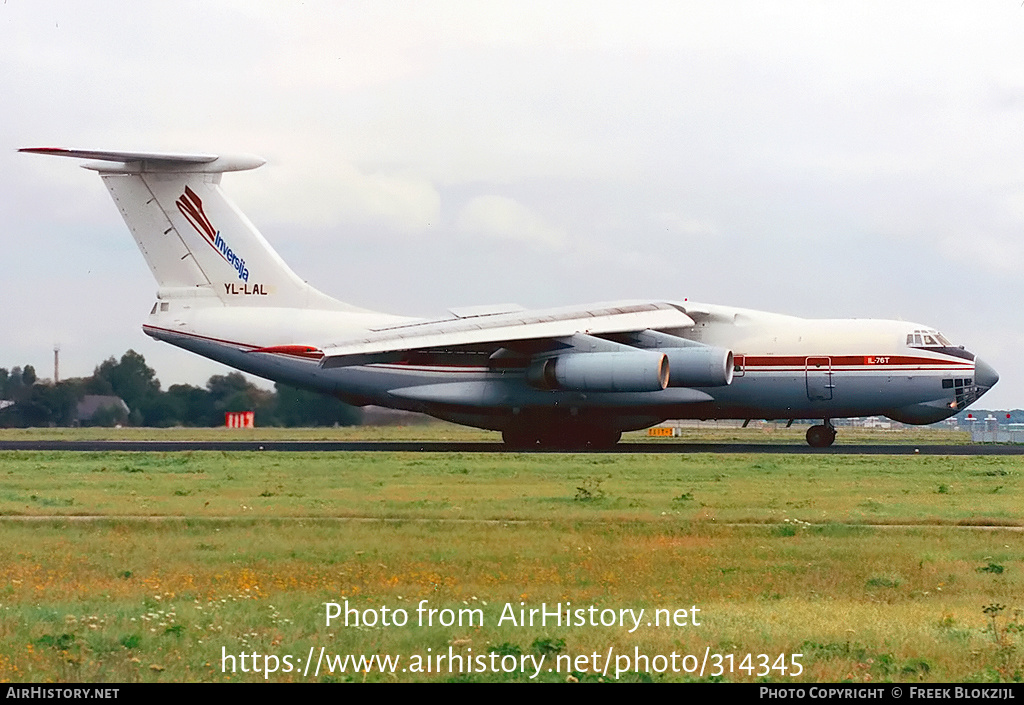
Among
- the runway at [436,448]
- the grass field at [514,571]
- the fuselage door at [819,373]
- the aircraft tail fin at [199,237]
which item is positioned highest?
the aircraft tail fin at [199,237]

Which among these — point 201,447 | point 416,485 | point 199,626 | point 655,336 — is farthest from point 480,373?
point 199,626

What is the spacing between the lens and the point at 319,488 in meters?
20.8

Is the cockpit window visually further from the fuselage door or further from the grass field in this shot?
the grass field

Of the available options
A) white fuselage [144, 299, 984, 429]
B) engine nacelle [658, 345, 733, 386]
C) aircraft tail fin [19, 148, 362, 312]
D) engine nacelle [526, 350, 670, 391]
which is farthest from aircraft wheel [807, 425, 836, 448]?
aircraft tail fin [19, 148, 362, 312]

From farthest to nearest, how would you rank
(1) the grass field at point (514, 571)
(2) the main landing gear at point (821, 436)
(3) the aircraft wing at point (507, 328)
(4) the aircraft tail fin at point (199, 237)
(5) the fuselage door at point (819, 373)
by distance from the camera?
(4) the aircraft tail fin at point (199, 237)
(2) the main landing gear at point (821, 436)
(5) the fuselage door at point (819, 373)
(3) the aircraft wing at point (507, 328)
(1) the grass field at point (514, 571)

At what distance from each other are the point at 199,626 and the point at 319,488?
37.0 feet

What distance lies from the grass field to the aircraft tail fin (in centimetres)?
1356

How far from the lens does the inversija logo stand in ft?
120

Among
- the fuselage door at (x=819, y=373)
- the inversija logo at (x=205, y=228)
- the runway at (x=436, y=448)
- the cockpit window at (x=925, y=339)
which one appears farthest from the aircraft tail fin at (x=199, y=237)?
the cockpit window at (x=925, y=339)

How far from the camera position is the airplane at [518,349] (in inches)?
1267

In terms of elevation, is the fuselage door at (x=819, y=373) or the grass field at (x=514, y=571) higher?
the fuselage door at (x=819, y=373)

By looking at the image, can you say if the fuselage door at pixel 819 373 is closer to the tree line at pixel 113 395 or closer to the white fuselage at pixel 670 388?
the white fuselage at pixel 670 388

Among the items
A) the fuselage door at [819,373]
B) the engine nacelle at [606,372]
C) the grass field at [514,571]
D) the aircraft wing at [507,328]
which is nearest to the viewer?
the grass field at [514,571]

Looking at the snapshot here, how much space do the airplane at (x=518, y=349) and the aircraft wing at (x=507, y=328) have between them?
0.21 ft
